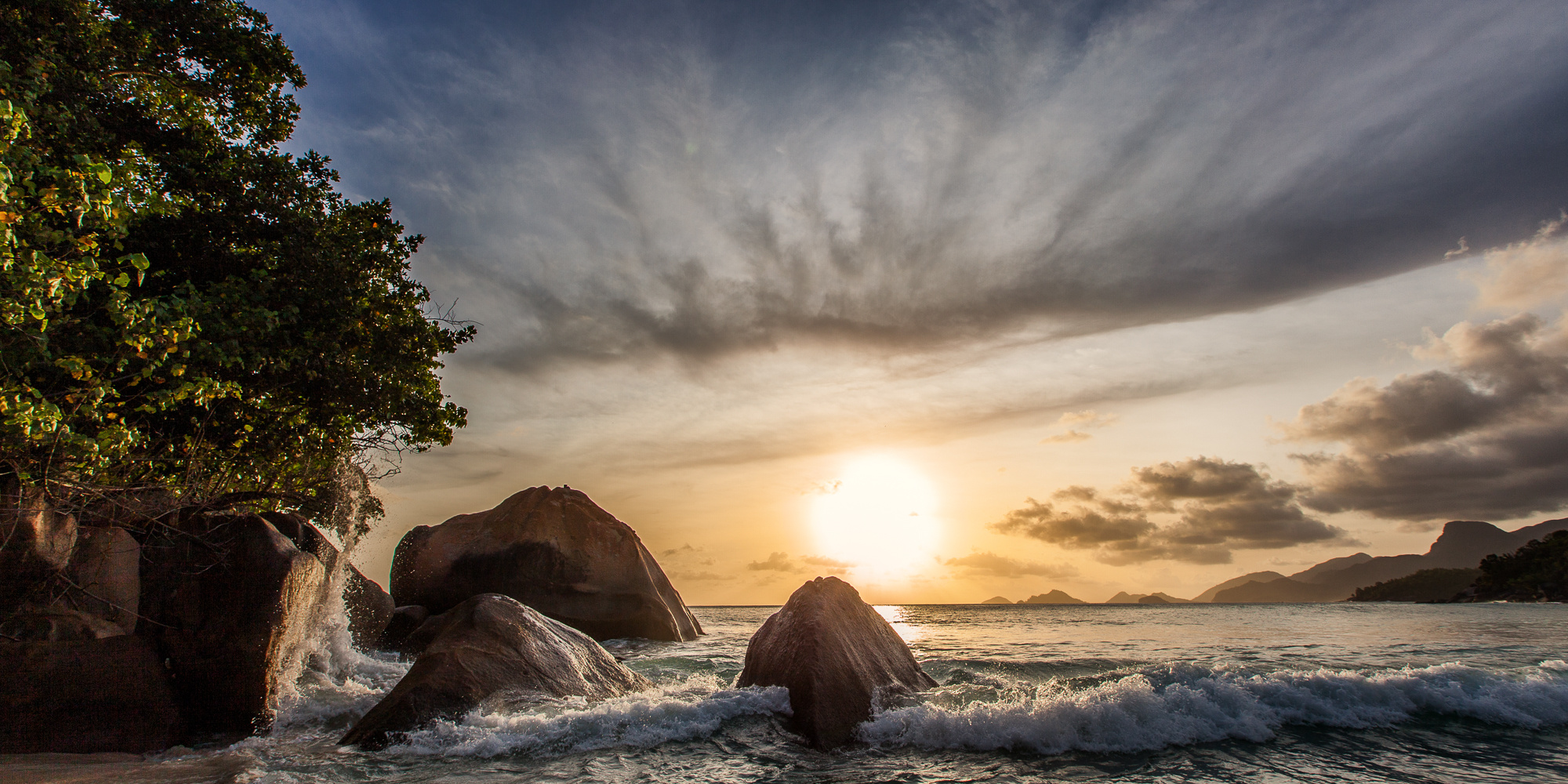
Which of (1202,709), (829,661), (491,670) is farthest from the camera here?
(491,670)

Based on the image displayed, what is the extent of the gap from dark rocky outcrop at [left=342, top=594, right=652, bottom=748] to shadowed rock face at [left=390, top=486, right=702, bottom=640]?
12.3m

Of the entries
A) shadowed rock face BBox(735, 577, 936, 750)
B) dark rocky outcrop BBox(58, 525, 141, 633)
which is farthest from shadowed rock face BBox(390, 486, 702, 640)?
dark rocky outcrop BBox(58, 525, 141, 633)

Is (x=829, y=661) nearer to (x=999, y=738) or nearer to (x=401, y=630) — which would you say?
(x=999, y=738)

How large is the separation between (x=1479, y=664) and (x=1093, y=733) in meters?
13.4

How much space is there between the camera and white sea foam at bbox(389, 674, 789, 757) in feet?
24.9

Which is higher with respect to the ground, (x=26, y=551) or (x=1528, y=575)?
(x=26, y=551)

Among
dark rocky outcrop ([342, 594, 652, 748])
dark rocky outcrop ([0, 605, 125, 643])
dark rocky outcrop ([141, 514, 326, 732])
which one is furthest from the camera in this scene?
dark rocky outcrop ([141, 514, 326, 732])

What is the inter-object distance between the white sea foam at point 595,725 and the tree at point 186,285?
512cm

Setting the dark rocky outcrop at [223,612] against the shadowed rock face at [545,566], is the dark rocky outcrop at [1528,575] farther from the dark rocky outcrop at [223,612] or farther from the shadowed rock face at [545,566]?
the dark rocky outcrop at [223,612]

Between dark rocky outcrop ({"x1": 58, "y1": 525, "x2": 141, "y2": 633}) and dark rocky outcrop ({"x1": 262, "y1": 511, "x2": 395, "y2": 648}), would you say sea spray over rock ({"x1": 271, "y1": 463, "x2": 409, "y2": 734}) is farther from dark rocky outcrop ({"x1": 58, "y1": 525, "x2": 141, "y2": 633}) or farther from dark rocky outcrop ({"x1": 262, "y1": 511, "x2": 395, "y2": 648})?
dark rocky outcrop ({"x1": 58, "y1": 525, "x2": 141, "y2": 633})

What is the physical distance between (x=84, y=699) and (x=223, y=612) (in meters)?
1.66

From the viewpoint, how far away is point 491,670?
361 inches

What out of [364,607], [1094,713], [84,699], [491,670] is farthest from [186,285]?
Answer: [1094,713]

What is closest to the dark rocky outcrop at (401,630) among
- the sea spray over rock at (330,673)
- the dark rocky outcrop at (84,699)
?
the sea spray over rock at (330,673)
